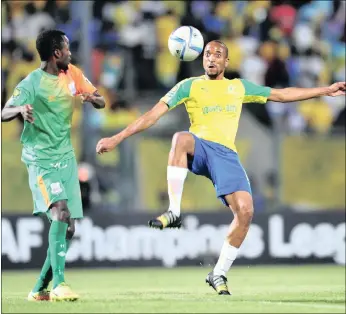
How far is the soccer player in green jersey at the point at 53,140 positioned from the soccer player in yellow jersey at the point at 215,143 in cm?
86

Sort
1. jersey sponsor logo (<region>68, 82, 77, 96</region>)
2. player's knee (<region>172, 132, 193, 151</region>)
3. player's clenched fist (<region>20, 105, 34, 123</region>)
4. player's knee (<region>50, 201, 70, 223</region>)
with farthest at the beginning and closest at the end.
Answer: player's knee (<region>172, 132, 193, 151</region>), jersey sponsor logo (<region>68, 82, 77, 96</region>), player's knee (<region>50, 201, 70, 223</region>), player's clenched fist (<region>20, 105, 34, 123</region>)

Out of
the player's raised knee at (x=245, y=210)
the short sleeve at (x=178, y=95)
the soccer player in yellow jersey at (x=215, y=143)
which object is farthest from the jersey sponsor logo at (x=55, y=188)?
the player's raised knee at (x=245, y=210)

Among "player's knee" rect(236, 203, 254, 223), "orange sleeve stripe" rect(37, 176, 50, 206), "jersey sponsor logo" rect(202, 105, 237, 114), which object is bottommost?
"player's knee" rect(236, 203, 254, 223)

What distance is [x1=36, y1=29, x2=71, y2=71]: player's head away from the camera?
9102 millimetres

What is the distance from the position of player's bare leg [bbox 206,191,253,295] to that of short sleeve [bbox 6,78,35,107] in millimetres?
2049

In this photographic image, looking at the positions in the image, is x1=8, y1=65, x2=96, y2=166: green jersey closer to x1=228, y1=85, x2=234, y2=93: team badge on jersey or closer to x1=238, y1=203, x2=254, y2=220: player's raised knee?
x1=228, y1=85, x2=234, y2=93: team badge on jersey

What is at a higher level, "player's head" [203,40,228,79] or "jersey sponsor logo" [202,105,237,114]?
"player's head" [203,40,228,79]

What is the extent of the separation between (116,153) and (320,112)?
5.10m

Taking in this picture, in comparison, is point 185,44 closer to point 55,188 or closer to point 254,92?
point 254,92

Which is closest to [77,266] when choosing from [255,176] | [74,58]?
[255,176]

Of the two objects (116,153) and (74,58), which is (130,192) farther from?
(74,58)

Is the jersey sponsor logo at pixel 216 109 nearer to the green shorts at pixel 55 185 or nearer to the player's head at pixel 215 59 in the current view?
the player's head at pixel 215 59

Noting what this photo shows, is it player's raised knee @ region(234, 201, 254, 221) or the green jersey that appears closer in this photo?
the green jersey

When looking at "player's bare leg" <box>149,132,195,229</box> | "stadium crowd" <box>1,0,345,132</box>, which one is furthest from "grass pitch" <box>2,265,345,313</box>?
"stadium crowd" <box>1,0,345,132</box>
